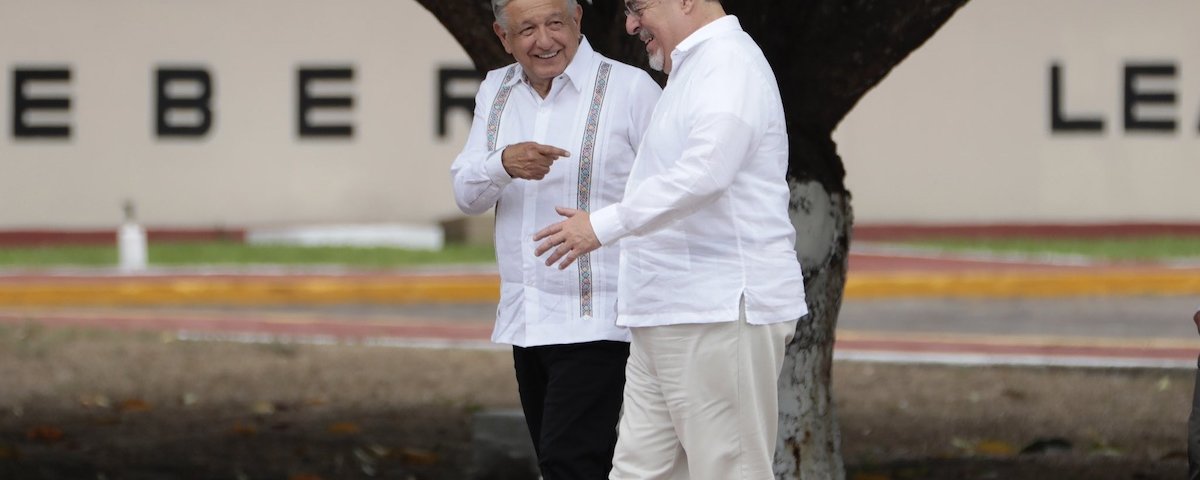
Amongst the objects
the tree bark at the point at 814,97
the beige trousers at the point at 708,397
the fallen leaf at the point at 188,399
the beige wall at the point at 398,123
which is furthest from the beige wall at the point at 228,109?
the beige trousers at the point at 708,397

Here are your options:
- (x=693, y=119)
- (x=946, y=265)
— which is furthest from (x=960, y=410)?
(x=946, y=265)

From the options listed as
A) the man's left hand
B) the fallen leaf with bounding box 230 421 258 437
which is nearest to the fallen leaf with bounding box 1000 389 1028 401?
the fallen leaf with bounding box 230 421 258 437

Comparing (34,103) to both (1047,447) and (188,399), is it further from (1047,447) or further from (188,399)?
(1047,447)

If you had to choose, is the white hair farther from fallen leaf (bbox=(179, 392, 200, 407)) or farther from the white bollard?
the white bollard

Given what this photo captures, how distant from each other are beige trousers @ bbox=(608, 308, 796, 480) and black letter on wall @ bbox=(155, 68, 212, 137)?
16564 millimetres

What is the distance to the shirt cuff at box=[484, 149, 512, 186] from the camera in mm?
3801

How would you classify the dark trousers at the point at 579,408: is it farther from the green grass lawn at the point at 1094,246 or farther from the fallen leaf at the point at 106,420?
the green grass lawn at the point at 1094,246

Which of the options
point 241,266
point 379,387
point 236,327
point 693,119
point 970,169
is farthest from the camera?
point 970,169

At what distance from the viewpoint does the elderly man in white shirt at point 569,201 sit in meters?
3.88

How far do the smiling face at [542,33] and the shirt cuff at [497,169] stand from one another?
229 mm

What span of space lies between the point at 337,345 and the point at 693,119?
24.2 ft

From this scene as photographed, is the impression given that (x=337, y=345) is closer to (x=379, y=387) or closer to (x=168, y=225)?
(x=379, y=387)

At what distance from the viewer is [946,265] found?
1562 centimetres

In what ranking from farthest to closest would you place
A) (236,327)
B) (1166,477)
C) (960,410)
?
(236,327), (960,410), (1166,477)
